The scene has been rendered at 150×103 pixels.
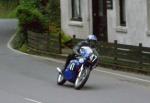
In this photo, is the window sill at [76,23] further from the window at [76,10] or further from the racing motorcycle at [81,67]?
the racing motorcycle at [81,67]

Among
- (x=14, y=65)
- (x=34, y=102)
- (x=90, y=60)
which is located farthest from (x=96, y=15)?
(x=34, y=102)

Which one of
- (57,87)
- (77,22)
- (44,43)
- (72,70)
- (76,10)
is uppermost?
(76,10)

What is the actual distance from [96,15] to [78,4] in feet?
6.47

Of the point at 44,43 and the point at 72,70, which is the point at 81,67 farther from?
the point at 44,43

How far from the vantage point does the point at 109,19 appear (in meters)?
27.4

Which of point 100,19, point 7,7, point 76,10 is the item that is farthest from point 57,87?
point 7,7

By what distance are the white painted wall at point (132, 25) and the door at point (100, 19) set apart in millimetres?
971

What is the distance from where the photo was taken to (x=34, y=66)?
23.2m

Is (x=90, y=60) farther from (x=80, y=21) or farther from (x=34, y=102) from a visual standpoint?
(x=80, y=21)

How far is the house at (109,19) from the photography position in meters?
24.7

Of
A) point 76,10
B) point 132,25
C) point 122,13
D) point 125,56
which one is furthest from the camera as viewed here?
point 76,10

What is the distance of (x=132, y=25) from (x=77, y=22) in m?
5.41

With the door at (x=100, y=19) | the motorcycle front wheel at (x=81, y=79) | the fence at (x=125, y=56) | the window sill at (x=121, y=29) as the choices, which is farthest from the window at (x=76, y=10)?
the motorcycle front wheel at (x=81, y=79)

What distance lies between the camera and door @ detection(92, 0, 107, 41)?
28.4m
